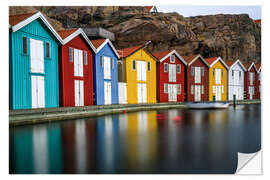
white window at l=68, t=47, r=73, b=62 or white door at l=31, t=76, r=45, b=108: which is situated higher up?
white window at l=68, t=47, r=73, b=62

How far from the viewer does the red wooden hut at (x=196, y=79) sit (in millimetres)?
29531

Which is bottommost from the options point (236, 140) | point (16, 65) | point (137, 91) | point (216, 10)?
point (236, 140)

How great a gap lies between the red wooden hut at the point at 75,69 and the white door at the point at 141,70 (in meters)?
6.54

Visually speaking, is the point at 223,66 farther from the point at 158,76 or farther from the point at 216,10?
the point at 216,10

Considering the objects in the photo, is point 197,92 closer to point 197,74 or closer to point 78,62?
point 197,74

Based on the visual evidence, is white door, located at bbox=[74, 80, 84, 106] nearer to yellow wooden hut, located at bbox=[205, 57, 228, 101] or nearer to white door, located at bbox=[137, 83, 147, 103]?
white door, located at bbox=[137, 83, 147, 103]

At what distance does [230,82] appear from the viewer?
2761 centimetres

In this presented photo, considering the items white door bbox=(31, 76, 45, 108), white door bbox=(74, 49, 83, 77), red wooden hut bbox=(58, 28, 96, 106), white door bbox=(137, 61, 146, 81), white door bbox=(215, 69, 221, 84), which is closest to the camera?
white door bbox=(31, 76, 45, 108)

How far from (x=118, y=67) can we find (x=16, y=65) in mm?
12908

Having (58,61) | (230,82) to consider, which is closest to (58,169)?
(58,61)

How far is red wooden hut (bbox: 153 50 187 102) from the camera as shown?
28.2m

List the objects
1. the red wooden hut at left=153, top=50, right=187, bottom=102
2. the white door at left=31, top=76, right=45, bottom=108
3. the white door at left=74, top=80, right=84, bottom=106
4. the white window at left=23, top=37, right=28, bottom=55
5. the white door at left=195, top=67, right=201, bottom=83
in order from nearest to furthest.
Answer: the white window at left=23, top=37, right=28, bottom=55 < the white door at left=31, top=76, right=45, bottom=108 < the white door at left=74, top=80, right=84, bottom=106 < the red wooden hut at left=153, top=50, right=187, bottom=102 < the white door at left=195, top=67, right=201, bottom=83

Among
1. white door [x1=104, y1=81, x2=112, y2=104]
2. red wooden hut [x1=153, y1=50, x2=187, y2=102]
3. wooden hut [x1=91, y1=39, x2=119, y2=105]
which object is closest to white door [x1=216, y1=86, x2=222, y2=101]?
red wooden hut [x1=153, y1=50, x2=187, y2=102]

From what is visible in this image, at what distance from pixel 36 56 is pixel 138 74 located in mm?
12354
